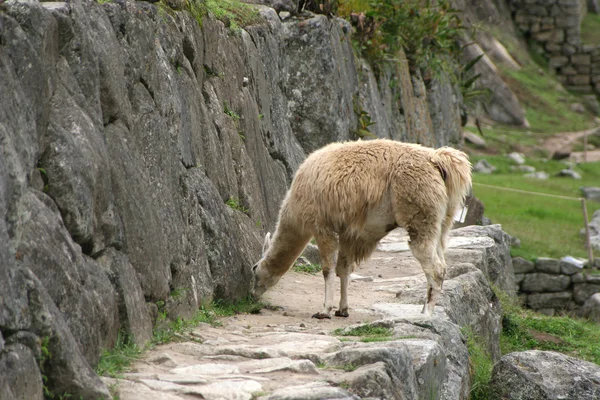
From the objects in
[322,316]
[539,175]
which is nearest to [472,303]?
[322,316]

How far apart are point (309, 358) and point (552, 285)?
40.4 feet

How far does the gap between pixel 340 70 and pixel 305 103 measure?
0.92 m

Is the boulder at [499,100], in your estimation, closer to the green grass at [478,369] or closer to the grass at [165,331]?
the green grass at [478,369]

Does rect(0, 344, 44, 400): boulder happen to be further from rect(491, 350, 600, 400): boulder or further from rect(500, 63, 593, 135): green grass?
rect(500, 63, 593, 135): green grass

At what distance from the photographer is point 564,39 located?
37.5 metres

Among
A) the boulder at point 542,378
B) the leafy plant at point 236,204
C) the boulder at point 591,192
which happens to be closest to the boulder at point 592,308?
the boulder at point 591,192

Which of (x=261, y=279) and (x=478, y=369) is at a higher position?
(x=261, y=279)

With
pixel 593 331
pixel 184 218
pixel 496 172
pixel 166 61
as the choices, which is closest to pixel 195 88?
pixel 166 61

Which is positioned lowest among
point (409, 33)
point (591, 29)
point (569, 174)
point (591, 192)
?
point (591, 192)

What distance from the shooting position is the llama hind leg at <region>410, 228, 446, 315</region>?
7.35 meters

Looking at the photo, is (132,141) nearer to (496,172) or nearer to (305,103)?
(305,103)

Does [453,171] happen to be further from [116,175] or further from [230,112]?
[116,175]

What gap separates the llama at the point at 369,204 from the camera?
7.32 m

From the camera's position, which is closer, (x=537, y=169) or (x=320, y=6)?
(x=320, y=6)
